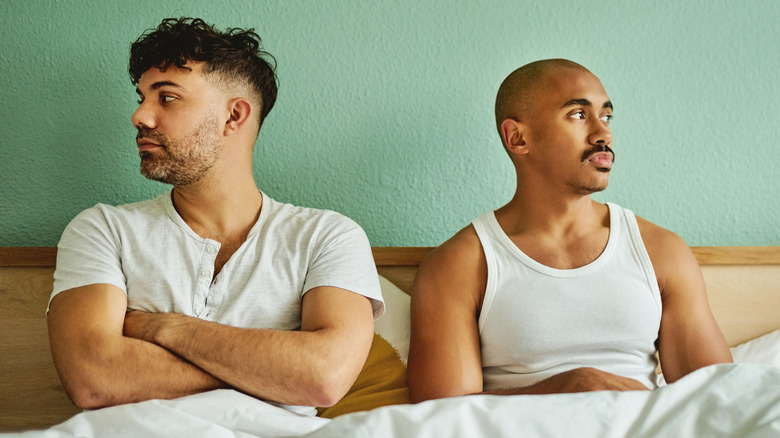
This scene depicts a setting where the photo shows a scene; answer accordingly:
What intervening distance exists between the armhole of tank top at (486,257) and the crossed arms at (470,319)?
0.01 metres

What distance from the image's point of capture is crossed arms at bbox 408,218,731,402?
1.09 metres

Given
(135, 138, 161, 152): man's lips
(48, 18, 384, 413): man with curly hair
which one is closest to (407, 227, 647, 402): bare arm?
(48, 18, 384, 413): man with curly hair

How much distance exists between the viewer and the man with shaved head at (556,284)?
1.12 m

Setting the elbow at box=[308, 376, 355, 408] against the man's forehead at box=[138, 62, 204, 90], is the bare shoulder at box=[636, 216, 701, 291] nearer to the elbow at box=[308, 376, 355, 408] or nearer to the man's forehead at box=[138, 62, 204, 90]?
the elbow at box=[308, 376, 355, 408]

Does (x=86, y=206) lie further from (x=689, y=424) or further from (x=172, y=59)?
(x=689, y=424)

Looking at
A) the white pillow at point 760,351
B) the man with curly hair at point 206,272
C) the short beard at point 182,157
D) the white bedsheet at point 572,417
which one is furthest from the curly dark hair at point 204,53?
the white pillow at point 760,351

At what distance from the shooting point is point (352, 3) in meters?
1.44

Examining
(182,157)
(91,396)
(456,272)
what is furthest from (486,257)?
(91,396)

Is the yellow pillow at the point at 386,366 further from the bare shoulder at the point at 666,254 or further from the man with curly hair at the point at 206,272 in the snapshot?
the bare shoulder at the point at 666,254

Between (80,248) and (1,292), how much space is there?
0.35m

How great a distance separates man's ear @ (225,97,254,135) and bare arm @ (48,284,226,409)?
1.38ft

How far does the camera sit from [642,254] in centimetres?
119

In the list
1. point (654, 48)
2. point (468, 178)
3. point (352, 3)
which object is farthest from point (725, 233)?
point (352, 3)

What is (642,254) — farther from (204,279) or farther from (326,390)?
(204,279)
